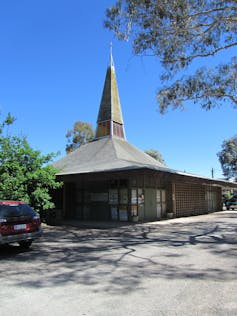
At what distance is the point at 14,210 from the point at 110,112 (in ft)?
64.8

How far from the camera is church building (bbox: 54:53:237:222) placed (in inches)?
623

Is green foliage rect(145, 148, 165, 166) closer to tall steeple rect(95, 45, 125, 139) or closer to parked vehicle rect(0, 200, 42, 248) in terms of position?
tall steeple rect(95, 45, 125, 139)

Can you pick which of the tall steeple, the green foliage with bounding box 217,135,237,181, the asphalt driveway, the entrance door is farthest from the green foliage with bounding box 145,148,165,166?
the asphalt driveway

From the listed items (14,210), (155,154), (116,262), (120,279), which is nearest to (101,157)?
(14,210)

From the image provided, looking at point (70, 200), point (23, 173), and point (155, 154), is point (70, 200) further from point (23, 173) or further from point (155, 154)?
point (155, 154)

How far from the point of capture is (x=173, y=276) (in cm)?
527

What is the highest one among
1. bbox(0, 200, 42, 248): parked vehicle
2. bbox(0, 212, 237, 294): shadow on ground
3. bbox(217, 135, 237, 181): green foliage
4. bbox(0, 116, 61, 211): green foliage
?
bbox(217, 135, 237, 181): green foliage

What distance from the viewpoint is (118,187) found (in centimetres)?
1655

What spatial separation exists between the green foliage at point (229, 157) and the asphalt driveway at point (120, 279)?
138 ft

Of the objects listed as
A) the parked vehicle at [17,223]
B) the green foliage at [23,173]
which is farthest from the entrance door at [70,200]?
the parked vehicle at [17,223]

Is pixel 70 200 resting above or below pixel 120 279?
above

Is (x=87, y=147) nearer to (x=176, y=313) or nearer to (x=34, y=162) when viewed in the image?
(x=34, y=162)

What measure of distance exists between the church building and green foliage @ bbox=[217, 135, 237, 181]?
23869 mm

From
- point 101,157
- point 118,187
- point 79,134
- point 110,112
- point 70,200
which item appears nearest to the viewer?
point 118,187
